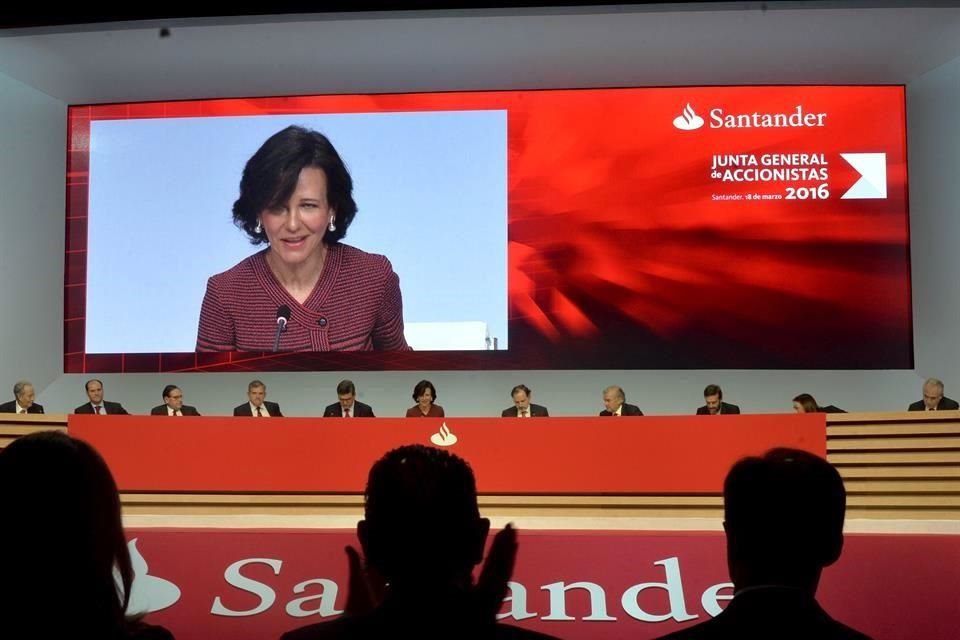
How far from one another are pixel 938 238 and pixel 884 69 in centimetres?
148

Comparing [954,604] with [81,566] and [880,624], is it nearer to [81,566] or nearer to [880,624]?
[880,624]

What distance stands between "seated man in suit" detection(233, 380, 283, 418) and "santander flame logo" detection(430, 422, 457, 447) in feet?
8.28

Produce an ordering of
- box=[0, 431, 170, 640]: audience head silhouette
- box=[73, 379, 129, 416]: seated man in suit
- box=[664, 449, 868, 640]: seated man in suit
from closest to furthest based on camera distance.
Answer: box=[0, 431, 170, 640]: audience head silhouette, box=[664, 449, 868, 640]: seated man in suit, box=[73, 379, 129, 416]: seated man in suit

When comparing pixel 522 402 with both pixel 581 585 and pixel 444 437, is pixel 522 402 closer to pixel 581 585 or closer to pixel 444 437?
pixel 444 437

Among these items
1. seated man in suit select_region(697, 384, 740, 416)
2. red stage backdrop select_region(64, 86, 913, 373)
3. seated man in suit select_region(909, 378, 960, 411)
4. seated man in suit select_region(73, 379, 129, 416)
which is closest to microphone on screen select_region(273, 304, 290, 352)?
red stage backdrop select_region(64, 86, 913, 373)

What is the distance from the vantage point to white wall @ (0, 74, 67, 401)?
8383mm

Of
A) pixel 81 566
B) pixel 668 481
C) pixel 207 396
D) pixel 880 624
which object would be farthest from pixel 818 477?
pixel 207 396

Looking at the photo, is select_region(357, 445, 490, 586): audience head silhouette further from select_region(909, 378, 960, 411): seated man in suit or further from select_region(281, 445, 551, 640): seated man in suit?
select_region(909, 378, 960, 411): seated man in suit

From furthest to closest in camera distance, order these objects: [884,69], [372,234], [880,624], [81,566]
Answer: [372,234] → [884,69] → [880,624] → [81,566]

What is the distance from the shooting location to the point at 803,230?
8148 mm

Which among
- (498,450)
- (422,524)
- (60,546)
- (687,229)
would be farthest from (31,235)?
(422,524)

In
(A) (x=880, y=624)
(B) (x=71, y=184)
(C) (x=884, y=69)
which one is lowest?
(A) (x=880, y=624)

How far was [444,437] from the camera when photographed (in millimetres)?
5285

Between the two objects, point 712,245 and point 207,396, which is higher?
point 712,245
